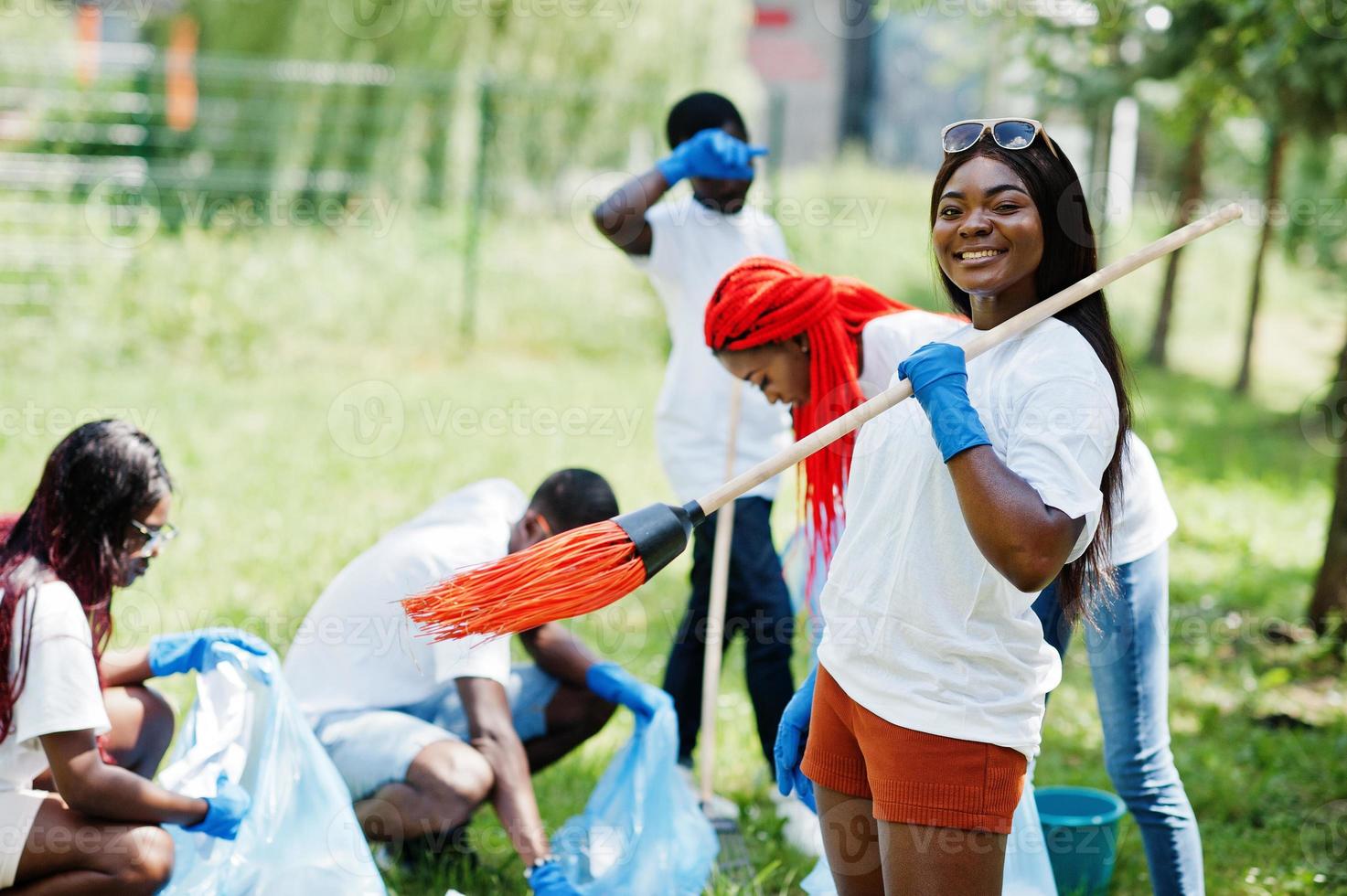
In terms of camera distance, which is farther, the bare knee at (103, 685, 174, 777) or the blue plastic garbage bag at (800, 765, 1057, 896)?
the bare knee at (103, 685, 174, 777)

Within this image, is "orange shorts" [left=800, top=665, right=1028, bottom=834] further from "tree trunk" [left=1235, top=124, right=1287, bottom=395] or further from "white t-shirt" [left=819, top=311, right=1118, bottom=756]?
"tree trunk" [left=1235, top=124, right=1287, bottom=395]

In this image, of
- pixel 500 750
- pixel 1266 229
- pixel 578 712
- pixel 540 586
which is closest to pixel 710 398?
pixel 578 712

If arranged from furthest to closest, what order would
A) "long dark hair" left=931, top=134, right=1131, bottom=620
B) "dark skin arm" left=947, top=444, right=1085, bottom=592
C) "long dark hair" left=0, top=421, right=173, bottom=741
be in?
"long dark hair" left=0, top=421, right=173, bottom=741
"long dark hair" left=931, top=134, right=1131, bottom=620
"dark skin arm" left=947, top=444, right=1085, bottom=592

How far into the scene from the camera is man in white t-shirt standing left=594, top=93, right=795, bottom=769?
11.0ft

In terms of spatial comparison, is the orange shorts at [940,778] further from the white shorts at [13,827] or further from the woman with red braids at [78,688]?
the white shorts at [13,827]

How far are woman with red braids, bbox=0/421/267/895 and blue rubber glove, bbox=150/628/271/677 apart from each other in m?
0.19

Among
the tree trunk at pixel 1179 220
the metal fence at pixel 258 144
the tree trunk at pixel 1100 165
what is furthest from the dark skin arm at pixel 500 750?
the tree trunk at pixel 1179 220

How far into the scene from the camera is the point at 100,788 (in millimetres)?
2334

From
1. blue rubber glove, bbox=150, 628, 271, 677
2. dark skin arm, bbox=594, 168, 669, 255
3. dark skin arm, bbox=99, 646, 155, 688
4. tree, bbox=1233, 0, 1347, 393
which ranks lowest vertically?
dark skin arm, bbox=99, 646, 155, 688

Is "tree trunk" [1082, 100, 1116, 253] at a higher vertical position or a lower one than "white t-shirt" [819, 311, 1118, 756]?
higher

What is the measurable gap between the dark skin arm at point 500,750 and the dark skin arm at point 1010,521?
58.6 inches

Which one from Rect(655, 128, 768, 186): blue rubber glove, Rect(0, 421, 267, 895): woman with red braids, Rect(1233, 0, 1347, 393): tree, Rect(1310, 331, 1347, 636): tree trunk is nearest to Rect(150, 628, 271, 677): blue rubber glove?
Rect(0, 421, 267, 895): woman with red braids

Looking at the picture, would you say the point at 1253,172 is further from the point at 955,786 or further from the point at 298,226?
the point at 955,786

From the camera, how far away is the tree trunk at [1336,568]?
4402 millimetres
